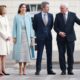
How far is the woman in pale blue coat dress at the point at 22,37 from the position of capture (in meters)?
15.9

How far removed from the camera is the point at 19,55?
52.5 feet

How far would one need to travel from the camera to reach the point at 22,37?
1595 cm

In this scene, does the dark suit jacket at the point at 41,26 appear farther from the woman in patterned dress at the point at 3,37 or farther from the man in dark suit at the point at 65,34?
the woman in patterned dress at the point at 3,37

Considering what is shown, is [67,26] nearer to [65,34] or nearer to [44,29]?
[65,34]

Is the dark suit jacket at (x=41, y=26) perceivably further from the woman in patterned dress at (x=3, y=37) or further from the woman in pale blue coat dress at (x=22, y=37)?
the woman in patterned dress at (x=3, y=37)

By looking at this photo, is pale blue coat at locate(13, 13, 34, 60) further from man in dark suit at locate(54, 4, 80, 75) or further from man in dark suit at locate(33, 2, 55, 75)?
man in dark suit at locate(54, 4, 80, 75)

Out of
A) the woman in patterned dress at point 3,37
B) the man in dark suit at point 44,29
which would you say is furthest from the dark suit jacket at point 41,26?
the woman in patterned dress at point 3,37

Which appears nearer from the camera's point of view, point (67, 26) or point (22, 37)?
point (67, 26)

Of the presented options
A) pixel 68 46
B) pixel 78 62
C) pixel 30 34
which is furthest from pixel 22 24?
pixel 78 62

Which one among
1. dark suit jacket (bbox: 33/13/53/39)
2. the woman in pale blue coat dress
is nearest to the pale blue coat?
the woman in pale blue coat dress

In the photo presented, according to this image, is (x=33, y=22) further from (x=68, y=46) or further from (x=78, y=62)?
(x=78, y=62)

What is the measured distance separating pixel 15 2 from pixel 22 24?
31.9 ft

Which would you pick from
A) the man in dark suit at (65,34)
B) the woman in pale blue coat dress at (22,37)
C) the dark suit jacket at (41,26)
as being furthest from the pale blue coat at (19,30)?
the man in dark suit at (65,34)

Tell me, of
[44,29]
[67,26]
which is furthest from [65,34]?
[44,29]
